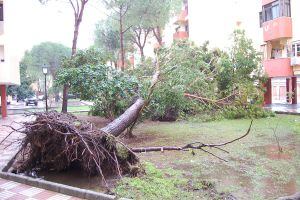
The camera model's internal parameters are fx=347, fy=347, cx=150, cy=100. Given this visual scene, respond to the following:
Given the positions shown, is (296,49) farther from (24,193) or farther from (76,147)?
(24,193)

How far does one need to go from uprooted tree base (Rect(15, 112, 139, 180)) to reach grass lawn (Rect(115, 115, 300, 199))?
628 millimetres

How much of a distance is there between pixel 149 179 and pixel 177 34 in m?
34.6

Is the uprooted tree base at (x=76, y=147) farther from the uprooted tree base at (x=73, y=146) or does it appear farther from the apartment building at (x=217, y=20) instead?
the apartment building at (x=217, y=20)

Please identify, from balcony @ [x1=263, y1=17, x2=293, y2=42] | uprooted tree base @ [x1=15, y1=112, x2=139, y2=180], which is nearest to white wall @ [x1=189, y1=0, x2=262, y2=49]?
balcony @ [x1=263, y1=17, x2=293, y2=42]

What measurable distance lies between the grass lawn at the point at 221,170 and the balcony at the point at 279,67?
13.0 m

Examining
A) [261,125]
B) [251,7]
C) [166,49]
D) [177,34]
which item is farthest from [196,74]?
[177,34]

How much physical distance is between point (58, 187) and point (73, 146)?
0.85 m

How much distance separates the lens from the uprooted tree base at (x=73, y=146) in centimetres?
659

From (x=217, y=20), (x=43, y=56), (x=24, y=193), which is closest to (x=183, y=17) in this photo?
(x=217, y=20)

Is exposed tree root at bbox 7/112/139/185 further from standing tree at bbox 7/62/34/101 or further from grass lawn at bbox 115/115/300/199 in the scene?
standing tree at bbox 7/62/34/101

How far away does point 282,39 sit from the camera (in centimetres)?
2491

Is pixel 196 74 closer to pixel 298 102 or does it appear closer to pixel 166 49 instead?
pixel 166 49

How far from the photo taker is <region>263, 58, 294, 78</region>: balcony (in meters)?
24.4

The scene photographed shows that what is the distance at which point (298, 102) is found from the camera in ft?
93.3
